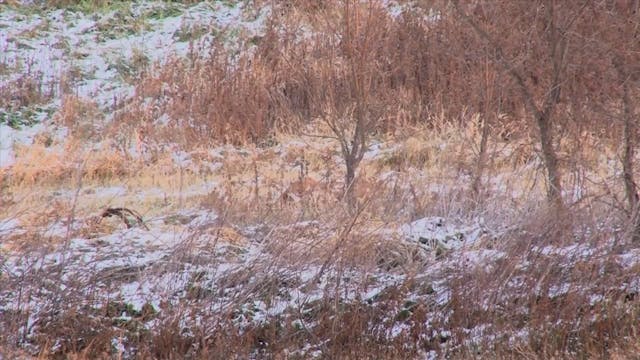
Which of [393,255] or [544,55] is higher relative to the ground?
[544,55]

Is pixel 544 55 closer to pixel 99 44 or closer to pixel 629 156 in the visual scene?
pixel 629 156

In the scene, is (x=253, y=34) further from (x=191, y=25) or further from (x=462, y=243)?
(x=462, y=243)

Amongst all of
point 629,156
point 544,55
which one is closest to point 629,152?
point 629,156

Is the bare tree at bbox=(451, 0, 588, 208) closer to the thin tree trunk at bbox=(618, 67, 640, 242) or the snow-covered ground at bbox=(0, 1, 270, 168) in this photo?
the thin tree trunk at bbox=(618, 67, 640, 242)

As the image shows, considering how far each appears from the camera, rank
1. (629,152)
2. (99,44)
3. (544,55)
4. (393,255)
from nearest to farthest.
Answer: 1. (393,255)
2. (629,152)
3. (544,55)
4. (99,44)

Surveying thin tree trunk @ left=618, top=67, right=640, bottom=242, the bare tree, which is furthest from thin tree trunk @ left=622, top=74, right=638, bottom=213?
the bare tree

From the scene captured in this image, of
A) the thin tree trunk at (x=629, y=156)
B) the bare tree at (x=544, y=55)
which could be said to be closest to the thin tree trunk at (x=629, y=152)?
the thin tree trunk at (x=629, y=156)

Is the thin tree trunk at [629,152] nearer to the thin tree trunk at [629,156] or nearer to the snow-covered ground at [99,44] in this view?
the thin tree trunk at [629,156]

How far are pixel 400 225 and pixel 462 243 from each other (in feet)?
1.57

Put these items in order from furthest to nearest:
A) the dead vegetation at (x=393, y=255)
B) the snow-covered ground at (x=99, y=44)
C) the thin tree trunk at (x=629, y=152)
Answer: the snow-covered ground at (x=99, y=44)
the thin tree trunk at (x=629, y=152)
the dead vegetation at (x=393, y=255)

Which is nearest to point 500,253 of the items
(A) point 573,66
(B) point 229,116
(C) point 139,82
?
(A) point 573,66

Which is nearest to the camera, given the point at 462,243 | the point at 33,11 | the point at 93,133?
the point at 462,243

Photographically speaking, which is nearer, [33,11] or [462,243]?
[462,243]

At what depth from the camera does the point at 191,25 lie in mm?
12969
